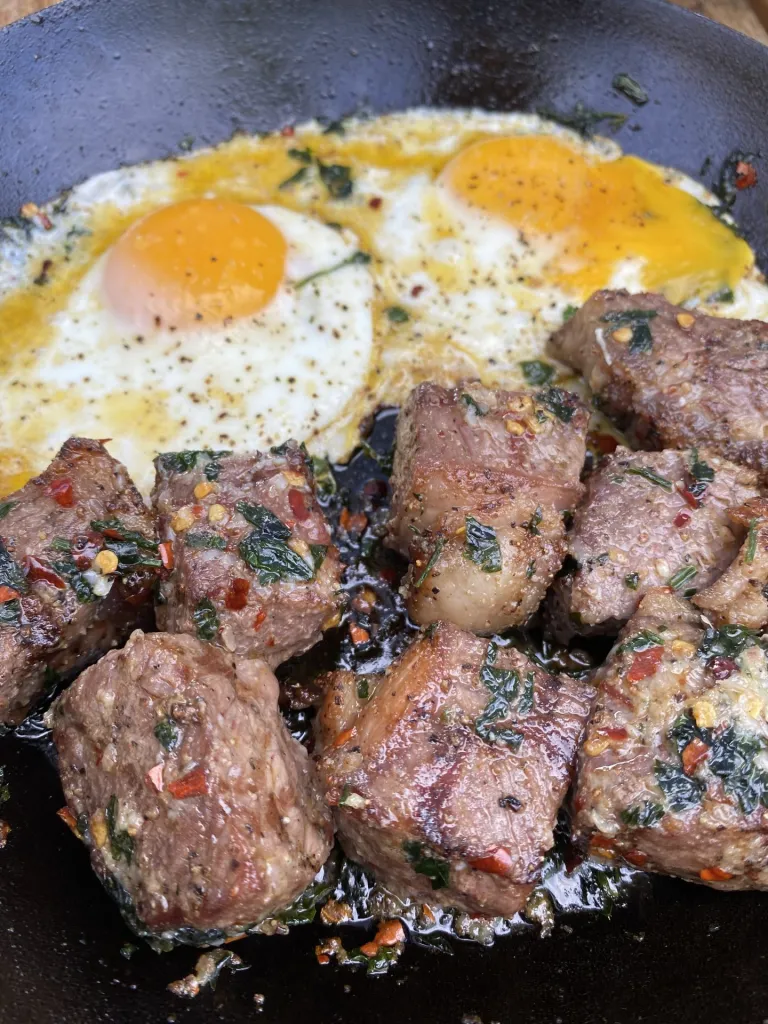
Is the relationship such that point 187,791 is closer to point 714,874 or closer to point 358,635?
point 358,635

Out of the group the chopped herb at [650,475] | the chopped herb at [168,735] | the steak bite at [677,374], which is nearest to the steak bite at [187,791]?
the chopped herb at [168,735]

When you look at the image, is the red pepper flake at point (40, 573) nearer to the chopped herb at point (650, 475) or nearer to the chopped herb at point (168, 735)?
the chopped herb at point (168, 735)

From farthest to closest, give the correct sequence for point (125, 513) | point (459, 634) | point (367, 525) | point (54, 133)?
point (54, 133) < point (367, 525) < point (125, 513) < point (459, 634)

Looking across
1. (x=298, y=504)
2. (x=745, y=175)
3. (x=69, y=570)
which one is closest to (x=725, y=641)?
(x=298, y=504)

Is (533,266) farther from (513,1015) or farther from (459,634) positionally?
(513,1015)

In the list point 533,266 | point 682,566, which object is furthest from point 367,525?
point 533,266

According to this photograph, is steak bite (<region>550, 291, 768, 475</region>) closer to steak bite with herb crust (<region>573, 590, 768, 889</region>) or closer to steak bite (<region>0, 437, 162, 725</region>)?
steak bite with herb crust (<region>573, 590, 768, 889</region>)
